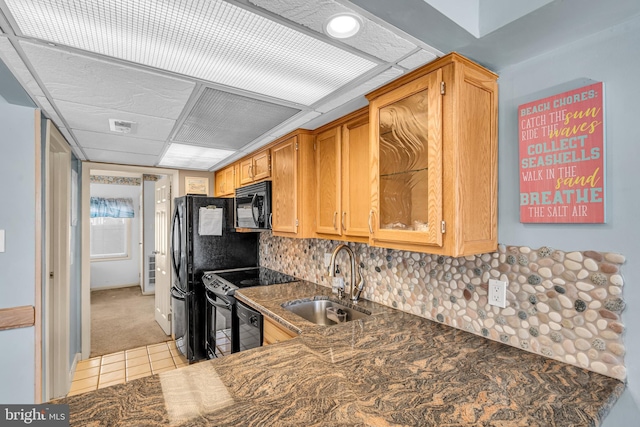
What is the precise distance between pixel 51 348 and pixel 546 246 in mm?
3254

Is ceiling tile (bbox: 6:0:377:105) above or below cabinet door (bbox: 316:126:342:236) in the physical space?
above

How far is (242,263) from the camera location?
3.50m

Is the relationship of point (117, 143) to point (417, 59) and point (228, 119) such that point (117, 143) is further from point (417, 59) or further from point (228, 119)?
point (417, 59)

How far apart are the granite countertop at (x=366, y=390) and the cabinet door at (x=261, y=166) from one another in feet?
5.33

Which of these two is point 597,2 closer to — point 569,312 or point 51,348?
point 569,312

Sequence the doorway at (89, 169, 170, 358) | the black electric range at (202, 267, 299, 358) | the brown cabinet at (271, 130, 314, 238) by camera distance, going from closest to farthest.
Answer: the black electric range at (202, 267, 299, 358) < the brown cabinet at (271, 130, 314, 238) < the doorway at (89, 169, 170, 358)

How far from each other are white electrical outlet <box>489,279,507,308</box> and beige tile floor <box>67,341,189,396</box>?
2.93 metres

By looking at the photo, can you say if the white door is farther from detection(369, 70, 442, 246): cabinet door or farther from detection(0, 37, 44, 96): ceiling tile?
detection(369, 70, 442, 246): cabinet door

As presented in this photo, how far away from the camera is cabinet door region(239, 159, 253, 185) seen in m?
2.99

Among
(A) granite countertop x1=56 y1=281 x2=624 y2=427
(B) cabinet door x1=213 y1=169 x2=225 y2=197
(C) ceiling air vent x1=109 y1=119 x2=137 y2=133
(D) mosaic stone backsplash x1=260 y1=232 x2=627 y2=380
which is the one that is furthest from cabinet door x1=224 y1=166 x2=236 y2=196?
(A) granite countertop x1=56 y1=281 x2=624 y2=427

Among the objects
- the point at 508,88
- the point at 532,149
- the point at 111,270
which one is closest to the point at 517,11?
the point at 508,88

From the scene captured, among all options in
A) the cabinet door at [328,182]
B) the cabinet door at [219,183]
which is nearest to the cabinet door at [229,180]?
the cabinet door at [219,183]

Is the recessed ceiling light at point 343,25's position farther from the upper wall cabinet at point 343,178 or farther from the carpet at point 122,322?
the carpet at point 122,322

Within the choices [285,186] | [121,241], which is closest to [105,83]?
[285,186]
